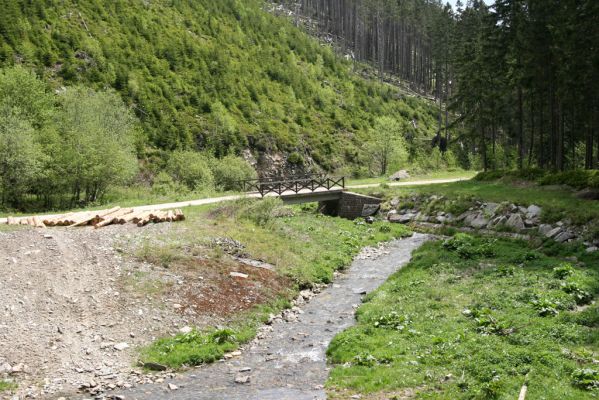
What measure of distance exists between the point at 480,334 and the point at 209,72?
225 feet

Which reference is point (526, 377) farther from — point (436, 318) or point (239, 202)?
point (239, 202)

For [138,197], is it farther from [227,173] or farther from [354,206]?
[354,206]

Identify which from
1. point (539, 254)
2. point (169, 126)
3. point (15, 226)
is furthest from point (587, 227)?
point (169, 126)

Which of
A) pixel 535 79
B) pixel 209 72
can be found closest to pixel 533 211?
pixel 535 79

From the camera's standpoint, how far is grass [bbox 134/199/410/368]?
18203mm

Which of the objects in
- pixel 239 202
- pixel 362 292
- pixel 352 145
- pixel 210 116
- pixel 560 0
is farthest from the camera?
pixel 352 145

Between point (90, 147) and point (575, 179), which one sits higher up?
point (90, 147)

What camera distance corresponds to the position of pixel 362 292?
25359 mm

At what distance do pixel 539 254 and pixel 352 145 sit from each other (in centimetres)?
5863

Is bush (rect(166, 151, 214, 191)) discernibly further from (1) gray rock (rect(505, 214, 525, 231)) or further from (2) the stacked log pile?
(1) gray rock (rect(505, 214, 525, 231))

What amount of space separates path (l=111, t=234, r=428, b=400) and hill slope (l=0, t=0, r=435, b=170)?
43283 mm

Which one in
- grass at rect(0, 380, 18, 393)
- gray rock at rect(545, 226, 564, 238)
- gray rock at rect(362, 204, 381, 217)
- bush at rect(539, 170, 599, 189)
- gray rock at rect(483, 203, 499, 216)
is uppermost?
bush at rect(539, 170, 599, 189)

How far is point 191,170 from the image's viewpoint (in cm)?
5325

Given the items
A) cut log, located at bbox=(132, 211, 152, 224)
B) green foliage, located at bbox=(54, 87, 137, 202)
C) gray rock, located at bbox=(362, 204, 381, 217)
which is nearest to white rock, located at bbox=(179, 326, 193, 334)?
cut log, located at bbox=(132, 211, 152, 224)
